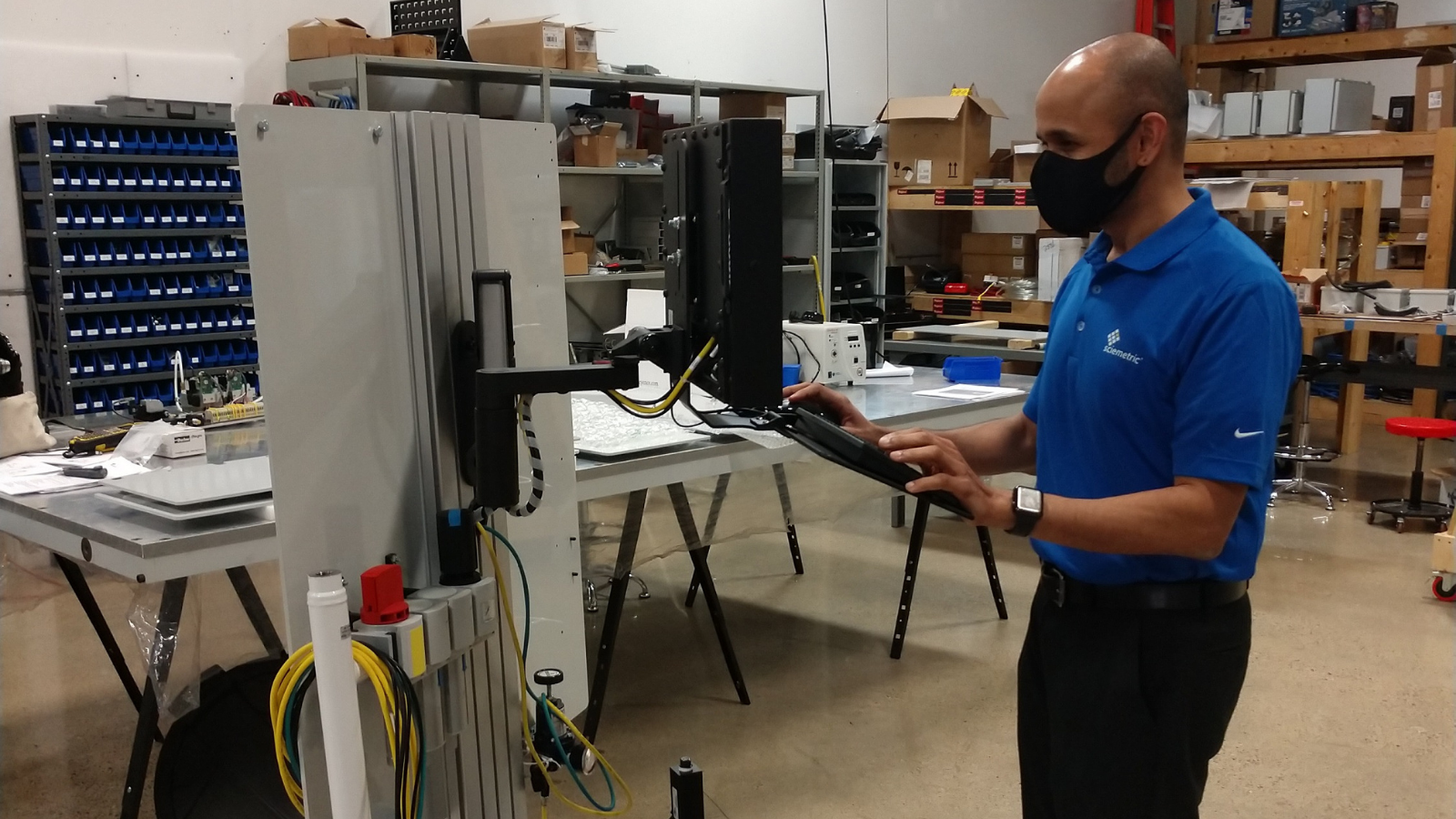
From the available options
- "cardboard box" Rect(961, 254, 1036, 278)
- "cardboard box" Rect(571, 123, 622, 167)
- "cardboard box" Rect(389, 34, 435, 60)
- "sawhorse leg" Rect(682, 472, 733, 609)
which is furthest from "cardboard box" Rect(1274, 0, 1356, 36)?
"sawhorse leg" Rect(682, 472, 733, 609)

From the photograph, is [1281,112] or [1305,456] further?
[1281,112]

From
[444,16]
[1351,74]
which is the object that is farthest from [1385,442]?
[444,16]

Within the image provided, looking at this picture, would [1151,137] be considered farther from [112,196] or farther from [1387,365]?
[1387,365]

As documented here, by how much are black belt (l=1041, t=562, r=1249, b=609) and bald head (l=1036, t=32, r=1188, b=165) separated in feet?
1.78

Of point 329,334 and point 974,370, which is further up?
point 329,334

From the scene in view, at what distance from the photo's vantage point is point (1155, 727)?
1482mm

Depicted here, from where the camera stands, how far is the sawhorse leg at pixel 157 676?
2139 millimetres

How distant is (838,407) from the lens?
150cm

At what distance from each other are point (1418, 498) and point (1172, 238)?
13.3 feet

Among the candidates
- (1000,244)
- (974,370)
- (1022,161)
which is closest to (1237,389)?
(974,370)

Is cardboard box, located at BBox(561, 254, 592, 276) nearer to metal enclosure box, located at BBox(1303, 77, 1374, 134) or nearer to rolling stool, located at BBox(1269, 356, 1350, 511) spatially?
rolling stool, located at BBox(1269, 356, 1350, 511)

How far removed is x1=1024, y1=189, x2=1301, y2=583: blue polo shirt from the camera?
131cm

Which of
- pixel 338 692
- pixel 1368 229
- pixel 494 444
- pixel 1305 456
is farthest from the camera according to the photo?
pixel 1368 229

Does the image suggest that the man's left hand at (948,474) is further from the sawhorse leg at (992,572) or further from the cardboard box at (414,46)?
the cardboard box at (414,46)
